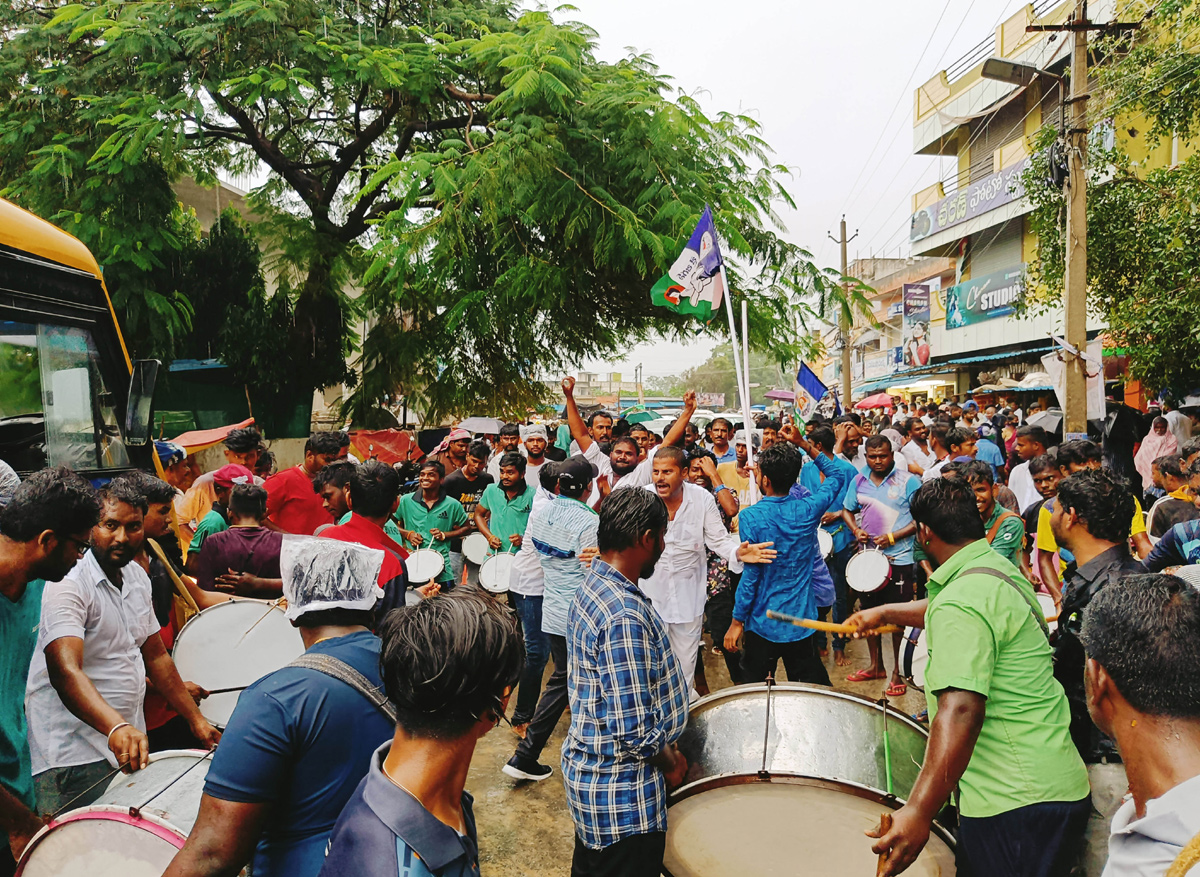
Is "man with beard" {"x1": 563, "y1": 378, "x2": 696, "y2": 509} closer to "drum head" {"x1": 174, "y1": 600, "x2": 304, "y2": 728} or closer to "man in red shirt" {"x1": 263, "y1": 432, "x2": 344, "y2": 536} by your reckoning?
"man in red shirt" {"x1": 263, "y1": 432, "x2": 344, "y2": 536}

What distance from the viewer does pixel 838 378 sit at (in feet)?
175

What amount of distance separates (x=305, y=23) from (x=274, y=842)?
43.0ft

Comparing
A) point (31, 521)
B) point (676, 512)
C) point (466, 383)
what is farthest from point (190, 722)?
point (466, 383)

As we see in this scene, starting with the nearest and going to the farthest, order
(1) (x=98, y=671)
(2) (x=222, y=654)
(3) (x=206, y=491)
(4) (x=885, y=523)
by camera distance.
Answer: (1) (x=98, y=671)
(2) (x=222, y=654)
(3) (x=206, y=491)
(4) (x=885, y=523)

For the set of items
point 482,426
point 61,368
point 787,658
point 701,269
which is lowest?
point 787,658

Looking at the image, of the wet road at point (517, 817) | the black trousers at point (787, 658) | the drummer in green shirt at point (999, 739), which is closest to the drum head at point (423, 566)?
the wet road at point (517, 817)

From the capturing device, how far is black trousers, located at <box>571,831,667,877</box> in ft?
8.68

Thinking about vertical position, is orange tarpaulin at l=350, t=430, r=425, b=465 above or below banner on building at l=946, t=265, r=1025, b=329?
below

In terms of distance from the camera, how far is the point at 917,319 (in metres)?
32.2

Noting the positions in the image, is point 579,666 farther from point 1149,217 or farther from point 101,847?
point 1149,217

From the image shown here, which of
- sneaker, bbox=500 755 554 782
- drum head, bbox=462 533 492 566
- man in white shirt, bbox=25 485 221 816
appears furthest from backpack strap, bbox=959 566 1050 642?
drum head, bbox=462 533 492 566

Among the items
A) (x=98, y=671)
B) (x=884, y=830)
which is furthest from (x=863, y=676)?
(x=98, y=671)

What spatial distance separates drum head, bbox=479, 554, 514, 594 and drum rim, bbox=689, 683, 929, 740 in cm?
302

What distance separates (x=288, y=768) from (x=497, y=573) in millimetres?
4209
